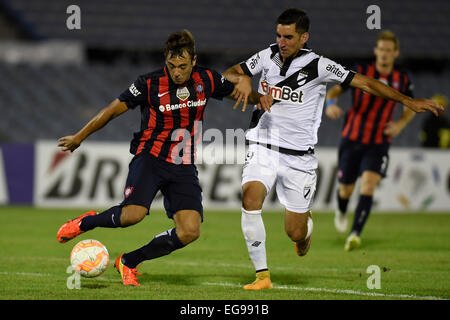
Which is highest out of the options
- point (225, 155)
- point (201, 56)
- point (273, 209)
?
point (201, 56)

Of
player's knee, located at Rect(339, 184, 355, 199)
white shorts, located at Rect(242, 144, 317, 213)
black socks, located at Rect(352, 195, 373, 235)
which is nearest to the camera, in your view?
white shorts, located at Rect(242, 144, 317, 213)

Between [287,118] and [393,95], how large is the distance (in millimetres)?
953

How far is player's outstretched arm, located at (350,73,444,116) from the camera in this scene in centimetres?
592

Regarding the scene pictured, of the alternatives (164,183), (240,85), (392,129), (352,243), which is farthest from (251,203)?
(392,129)

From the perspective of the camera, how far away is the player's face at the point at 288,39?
6.11 metres

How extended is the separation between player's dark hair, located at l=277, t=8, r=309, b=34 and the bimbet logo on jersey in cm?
52

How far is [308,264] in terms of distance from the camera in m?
7.62

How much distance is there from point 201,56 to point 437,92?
21.8ft

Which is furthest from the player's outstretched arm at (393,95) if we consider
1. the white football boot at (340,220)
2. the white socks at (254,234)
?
the white football boot at (340,220)

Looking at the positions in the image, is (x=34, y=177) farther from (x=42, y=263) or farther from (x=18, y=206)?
(x=42, y=263)

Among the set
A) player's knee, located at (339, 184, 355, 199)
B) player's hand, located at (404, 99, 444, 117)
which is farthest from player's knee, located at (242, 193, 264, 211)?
player's knee, located at (339, 184, 355, 199)

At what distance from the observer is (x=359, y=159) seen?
9438 millimetres

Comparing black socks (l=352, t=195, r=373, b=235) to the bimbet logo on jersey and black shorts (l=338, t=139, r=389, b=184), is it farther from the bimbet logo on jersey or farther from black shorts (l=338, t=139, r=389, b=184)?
the bimbet logo on jersey
